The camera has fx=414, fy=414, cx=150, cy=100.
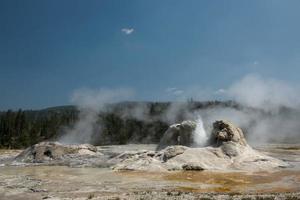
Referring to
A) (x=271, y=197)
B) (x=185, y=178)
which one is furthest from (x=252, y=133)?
(x=271, y=197)

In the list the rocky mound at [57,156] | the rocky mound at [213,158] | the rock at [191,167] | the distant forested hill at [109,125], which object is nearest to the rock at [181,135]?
the rocky mound at [213,158]

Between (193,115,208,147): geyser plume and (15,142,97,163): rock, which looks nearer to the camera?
(193,115,208,147): geyser plume

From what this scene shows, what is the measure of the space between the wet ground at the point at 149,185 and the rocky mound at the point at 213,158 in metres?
2.24

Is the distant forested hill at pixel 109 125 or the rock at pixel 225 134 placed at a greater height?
the distant forested hill at pixel 109 125

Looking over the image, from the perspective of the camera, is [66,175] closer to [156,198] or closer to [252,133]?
[156,198]

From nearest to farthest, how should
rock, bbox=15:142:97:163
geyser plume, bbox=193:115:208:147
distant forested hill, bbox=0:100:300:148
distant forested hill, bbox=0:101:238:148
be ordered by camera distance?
geyser plume, bbox=193:115:208:147 < rock, bbox=15:142:97:163 < distant forested hill, bbox=0:101:238:148 < distant forested hill, bbox=0:100:300:148

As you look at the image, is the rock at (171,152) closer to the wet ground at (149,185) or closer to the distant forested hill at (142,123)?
the wet ground at (149,185)

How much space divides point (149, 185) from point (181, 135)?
23.6 m

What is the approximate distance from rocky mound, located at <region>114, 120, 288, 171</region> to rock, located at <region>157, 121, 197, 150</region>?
12.9ft

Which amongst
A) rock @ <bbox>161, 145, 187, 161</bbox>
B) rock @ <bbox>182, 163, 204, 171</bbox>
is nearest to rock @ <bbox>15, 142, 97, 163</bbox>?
rock @ <bbox>161, 145, 187, 161</bbox>

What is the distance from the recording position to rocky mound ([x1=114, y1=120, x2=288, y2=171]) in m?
43.2

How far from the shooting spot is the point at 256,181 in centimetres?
3478

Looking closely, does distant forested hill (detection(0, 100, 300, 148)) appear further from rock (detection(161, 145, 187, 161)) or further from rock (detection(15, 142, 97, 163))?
rock (detection(161, 145, 187, 161))

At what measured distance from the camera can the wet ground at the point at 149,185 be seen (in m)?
26.6
